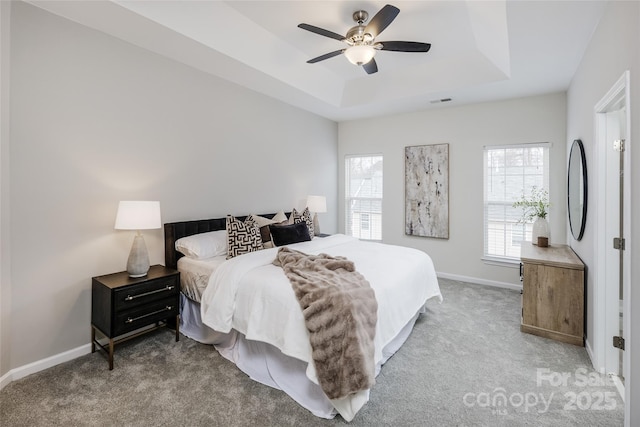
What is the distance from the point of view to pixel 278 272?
2.48m

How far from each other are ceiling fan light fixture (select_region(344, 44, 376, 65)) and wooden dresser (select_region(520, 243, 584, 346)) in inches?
96.3

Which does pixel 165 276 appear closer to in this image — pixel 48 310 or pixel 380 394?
pixel 48 310

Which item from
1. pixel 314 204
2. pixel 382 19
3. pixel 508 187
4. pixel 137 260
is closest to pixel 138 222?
pixel 137 260

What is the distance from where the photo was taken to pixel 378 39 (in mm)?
3414

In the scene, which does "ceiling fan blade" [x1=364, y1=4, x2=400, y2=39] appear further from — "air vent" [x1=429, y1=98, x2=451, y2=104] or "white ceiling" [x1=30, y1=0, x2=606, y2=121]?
"air vent" [x1=429, y1=98, x2=451, y2=104]

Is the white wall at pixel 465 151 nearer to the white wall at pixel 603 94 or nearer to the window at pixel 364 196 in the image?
the window at pixel 364 196

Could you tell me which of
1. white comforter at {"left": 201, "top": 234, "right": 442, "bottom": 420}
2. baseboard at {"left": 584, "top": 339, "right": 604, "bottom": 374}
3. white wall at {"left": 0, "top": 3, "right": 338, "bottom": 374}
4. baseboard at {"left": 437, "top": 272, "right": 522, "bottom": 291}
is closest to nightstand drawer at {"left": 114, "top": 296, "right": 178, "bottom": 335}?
white comforter at {"left": 201, "top": 234, "right": 442, "bottom": 420}

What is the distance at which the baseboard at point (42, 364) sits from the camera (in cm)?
221

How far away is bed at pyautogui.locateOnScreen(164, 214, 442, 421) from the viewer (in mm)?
2006

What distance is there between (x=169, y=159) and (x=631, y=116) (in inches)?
144

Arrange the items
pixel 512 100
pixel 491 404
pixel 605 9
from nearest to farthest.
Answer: pixel 491 404, pixel 605 9, pixel 512 100

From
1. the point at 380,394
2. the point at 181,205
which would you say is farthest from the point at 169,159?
the point at 380,394

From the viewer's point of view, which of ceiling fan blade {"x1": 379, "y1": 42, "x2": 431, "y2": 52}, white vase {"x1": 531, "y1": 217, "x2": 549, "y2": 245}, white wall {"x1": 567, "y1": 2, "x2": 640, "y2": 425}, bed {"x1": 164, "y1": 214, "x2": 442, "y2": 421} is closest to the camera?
white wall {"x1": 567, "y1": 2, "x2": 640, "y2": 425}

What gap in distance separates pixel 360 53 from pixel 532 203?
3.06 m
